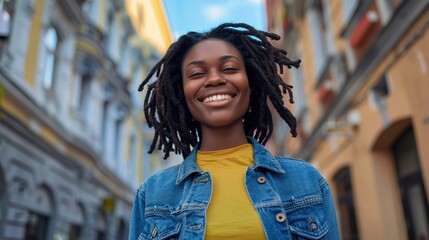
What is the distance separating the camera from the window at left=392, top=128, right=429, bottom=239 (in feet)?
19.5

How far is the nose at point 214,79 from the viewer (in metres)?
1.81

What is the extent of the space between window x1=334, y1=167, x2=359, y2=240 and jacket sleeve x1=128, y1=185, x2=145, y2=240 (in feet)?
24.2

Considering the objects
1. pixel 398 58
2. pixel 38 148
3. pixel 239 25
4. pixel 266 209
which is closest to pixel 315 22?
pixel 398 58

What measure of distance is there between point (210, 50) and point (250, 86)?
0.33 metres

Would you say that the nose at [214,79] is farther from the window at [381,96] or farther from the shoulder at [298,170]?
the window at [381,96]

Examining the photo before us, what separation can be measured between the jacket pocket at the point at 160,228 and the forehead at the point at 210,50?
720 millimetres

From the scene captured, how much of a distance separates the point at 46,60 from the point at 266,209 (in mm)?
9717

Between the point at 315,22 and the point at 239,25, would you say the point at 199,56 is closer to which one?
the point at 239,25

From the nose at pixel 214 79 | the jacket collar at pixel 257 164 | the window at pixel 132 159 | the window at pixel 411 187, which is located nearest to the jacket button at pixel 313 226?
the jacket collar at pixel 257 164

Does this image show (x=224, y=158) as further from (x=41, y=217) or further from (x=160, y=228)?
(x=41, y=217)

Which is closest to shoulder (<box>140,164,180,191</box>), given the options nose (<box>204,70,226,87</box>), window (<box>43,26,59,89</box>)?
nose (<box>204,70,226,87</box>)

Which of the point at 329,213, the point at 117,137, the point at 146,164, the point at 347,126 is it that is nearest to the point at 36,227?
the point at 347,126

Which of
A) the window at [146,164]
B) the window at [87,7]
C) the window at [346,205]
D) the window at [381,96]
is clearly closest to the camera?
the window at [381,96]

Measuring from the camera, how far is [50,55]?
34.2ft
